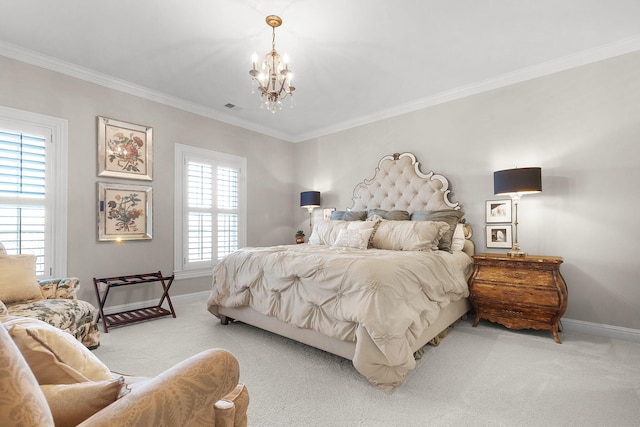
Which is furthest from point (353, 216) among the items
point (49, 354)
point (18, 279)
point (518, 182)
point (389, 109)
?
point (49, 354)

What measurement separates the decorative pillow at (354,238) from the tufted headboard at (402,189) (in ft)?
3.09

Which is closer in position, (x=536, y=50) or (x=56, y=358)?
(x=56, y=358)

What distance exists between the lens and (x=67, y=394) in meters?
0.73

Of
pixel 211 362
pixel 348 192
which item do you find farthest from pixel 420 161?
pixel 211 362

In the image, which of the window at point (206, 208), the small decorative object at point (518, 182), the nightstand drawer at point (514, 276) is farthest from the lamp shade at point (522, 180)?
the window at point (206, 208)

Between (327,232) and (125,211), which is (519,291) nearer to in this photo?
(327,232)

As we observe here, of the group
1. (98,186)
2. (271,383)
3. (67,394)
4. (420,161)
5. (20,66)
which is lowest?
(271,383)

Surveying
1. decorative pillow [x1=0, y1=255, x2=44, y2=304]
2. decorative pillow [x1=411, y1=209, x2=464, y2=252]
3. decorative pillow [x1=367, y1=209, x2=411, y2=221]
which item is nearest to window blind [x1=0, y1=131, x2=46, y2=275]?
decorative pillow [x1=0, y1=255, x2=44, y2=304]

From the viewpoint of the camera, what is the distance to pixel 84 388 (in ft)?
2.44

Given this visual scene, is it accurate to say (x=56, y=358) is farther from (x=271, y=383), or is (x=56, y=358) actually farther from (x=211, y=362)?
(x=271, y=383)

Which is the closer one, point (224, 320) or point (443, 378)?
point (443, 378)

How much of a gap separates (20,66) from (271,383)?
12.7 feet

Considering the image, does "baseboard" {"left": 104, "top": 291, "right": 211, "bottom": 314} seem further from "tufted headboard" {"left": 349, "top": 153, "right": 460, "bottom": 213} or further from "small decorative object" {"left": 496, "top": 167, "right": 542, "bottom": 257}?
"small decorative object" {"left": 496, "top": 167, "right": 542, "bottom": 257}

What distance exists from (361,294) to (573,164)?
2735mm
